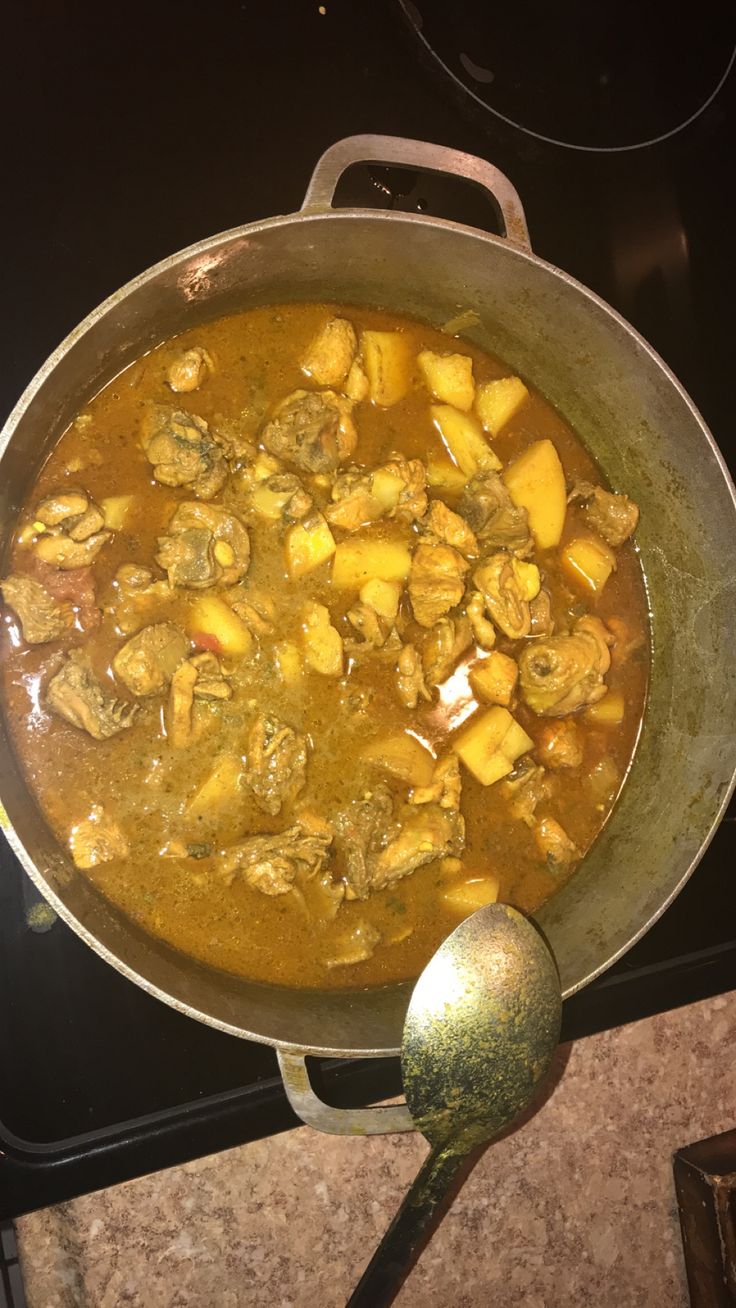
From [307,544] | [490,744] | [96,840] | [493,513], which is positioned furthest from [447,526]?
[96,840]

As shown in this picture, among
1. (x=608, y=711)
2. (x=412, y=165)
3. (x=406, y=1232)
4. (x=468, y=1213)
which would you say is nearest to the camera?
(x=406, y=1232)

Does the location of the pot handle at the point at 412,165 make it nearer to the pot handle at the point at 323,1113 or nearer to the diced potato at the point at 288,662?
the diced potato at the point at 288,662

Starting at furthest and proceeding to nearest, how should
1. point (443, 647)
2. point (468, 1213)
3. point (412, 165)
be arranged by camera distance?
point (468, 1213), point (443, 647), point (412, 165)

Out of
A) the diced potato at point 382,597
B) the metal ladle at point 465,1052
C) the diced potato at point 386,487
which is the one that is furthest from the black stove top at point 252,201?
the diced potato at point 382,597

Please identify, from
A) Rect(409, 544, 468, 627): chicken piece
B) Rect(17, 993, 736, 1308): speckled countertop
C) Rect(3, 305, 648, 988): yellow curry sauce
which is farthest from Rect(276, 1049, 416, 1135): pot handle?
Rect(409, 544, 468, 627): chicken piece

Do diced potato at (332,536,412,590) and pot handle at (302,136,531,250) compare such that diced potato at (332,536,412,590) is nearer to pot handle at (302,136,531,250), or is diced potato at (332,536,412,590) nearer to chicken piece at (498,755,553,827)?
chicken piece at (498,755,553,827)

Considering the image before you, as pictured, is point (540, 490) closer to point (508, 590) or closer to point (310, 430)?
point (508, 590)
